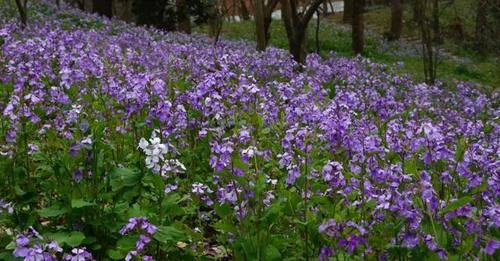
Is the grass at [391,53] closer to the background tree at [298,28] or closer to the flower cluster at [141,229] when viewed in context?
the background tree at [298,28]

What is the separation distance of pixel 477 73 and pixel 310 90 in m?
15.1

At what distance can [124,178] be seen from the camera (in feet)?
10.5

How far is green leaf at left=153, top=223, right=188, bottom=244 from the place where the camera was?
112 inches

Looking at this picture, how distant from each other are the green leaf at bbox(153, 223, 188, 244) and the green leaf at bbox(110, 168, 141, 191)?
1.21 feet

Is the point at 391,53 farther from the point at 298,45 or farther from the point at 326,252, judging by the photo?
the point at 326,252

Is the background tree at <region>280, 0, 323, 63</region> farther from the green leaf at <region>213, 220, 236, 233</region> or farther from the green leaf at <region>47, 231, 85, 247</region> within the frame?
the green leaf at <region>47, 231, 85, 247</region>

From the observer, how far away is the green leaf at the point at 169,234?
9.33 feet

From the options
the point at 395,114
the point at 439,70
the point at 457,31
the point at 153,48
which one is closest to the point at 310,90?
the point at 395,114

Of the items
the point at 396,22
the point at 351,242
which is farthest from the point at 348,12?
the point at 351,242

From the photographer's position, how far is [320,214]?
3.11m

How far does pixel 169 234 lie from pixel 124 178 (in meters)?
0.47

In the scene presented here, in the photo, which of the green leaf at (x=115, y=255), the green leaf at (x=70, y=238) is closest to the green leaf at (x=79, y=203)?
the green leaf at (x=70, y=238)

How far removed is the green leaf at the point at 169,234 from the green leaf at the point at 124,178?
1.21 ft

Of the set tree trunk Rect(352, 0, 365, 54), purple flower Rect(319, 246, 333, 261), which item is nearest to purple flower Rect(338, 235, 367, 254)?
purple flower Rect(319, 246, 333, 261)
